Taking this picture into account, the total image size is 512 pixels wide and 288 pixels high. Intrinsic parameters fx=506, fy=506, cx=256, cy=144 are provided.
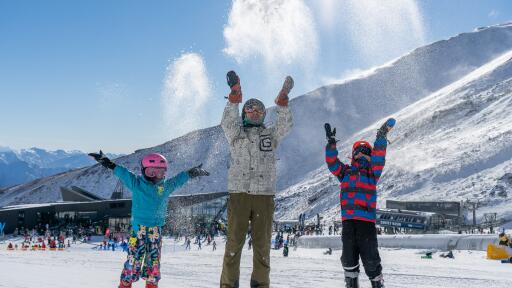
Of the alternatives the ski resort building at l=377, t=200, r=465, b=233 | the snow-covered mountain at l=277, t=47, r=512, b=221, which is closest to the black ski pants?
the ski resort building at l=377, t=200, r=465, b=233

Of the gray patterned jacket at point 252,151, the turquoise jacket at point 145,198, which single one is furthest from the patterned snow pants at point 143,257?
the gray patterned jacket at point 252,151

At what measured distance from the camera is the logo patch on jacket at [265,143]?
5996 millimetres

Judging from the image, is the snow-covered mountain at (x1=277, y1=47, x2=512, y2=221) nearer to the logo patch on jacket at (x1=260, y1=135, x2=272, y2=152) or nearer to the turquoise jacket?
the logo patch on jacket at (x1=260, y1=135, x2=272, y2=152)

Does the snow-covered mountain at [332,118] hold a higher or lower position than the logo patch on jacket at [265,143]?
higher

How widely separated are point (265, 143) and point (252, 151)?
0.19 meters

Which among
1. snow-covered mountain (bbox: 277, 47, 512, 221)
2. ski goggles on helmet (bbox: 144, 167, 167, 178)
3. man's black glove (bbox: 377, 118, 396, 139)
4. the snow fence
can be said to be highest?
snow-covered mountain (bbox: 277, 47, 512, 221)

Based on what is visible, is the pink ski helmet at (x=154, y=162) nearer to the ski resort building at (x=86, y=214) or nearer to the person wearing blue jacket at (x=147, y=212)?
the person wearing blue jacket at (x=147, y=212)

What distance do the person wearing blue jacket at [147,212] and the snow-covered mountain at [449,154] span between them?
198ft

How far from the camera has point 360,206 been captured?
6.18 metres

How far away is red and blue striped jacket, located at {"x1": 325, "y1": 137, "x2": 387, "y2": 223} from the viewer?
6.18m

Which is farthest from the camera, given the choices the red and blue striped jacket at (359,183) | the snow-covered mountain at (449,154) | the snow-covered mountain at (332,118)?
the snow-covered mountain at (332,118)

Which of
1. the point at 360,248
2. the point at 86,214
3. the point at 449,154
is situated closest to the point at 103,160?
the point at 360,248

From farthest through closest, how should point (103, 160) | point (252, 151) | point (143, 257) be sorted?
point (103, 160) < point (143, 257) < point (252, 151)

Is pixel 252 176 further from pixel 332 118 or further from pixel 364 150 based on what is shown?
pixel 332 118
